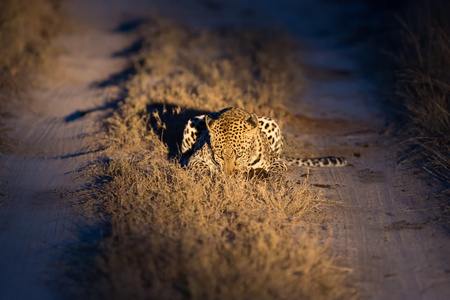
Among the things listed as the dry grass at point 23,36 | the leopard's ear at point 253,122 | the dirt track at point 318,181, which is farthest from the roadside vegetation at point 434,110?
the dry grass at point 23,36

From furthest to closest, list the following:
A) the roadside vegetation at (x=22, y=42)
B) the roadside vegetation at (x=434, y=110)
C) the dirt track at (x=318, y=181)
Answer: the roadside vegetation at (x=22, y=42) < the roadside vegetation at (x=434, y=110) < the dirt track at (x=318, y=181)

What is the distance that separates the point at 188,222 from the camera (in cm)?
527

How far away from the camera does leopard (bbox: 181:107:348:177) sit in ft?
21.1

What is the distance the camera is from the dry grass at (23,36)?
38.4 ft

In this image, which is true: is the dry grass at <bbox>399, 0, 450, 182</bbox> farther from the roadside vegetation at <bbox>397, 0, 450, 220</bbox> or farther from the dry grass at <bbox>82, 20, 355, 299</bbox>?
the dry grass at <bbox>82, 20, 355, 299</bbox>

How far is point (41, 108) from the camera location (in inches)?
414

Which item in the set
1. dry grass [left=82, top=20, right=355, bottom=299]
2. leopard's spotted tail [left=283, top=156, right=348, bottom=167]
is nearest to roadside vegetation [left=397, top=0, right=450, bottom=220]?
leopard's spotted tail [left=283, top=156, right=348, bottom=167]

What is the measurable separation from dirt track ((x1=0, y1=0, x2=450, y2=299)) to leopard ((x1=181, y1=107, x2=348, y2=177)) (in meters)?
0.50

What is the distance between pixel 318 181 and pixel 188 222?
8.58 ft

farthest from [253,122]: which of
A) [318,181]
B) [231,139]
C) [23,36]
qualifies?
[23,36]

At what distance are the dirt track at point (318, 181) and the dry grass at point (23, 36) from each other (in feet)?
2.20

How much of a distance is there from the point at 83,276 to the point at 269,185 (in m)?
3.22

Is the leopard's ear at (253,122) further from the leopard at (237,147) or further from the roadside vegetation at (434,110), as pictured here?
the roadside vegetation at (434,110)

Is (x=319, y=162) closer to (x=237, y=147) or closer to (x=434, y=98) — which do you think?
(x=237, y=147)
